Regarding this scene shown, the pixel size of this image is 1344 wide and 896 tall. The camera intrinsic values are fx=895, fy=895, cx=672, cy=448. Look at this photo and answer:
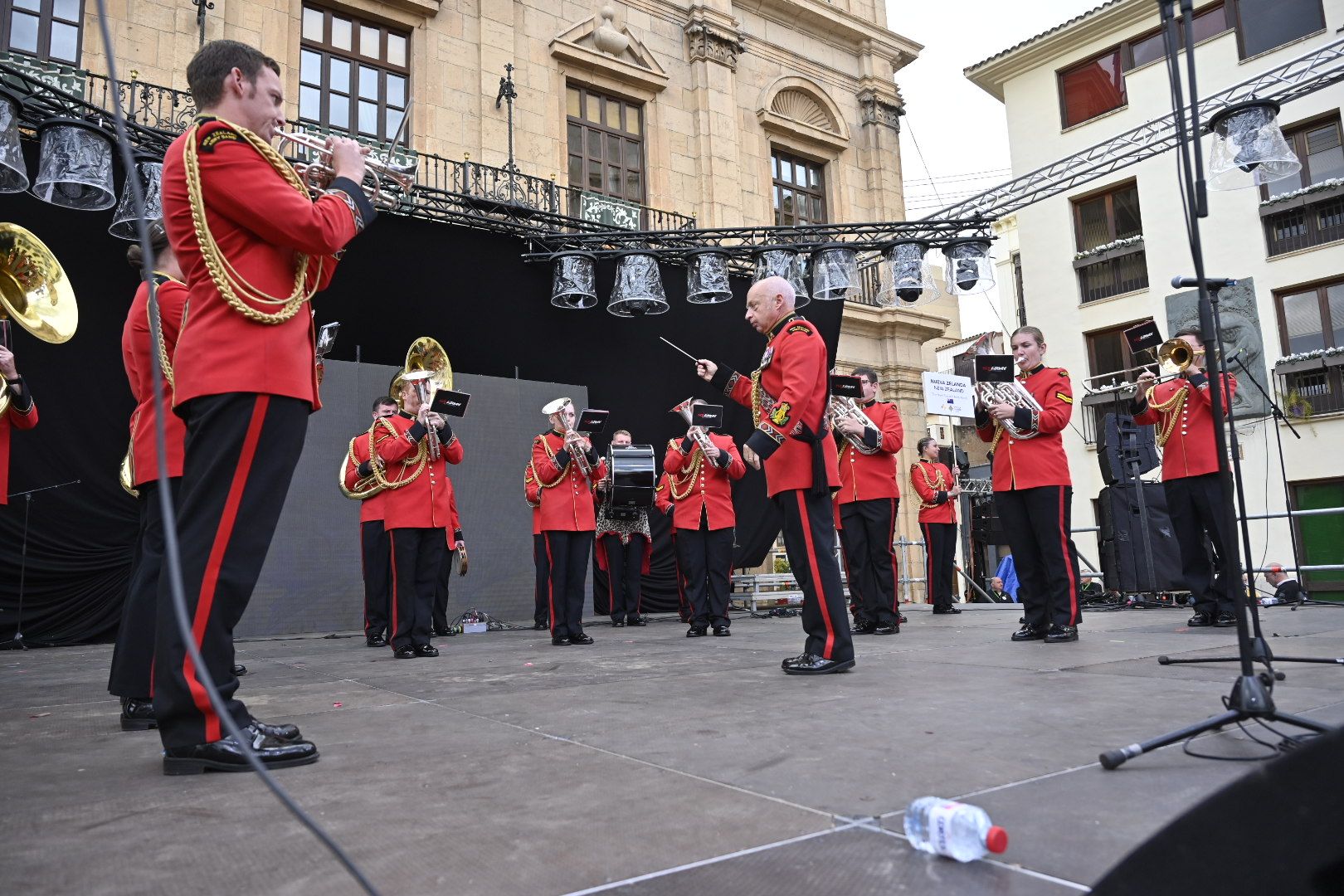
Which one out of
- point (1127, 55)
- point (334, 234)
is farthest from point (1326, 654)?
point (1127, 55)

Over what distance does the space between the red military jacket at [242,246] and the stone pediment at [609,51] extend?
12.4m

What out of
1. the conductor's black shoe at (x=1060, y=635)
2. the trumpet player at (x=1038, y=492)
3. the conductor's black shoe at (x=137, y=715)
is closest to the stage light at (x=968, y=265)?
the trumpet player at (x=1038, y=492)

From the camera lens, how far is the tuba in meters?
5.34

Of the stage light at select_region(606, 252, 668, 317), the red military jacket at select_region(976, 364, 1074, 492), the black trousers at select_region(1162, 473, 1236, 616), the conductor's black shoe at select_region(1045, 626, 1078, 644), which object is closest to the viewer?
the conductor's black shoe at select_region(1045, 626, 1078, 644)

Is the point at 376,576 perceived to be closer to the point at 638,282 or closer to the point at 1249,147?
the point at 638,282

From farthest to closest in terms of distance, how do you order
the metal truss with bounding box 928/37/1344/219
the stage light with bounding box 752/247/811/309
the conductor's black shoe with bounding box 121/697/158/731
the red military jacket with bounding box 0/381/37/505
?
1. the stage light with bounding box 752/247/811/309
2. the metal truss with bounding box 928/37/1344/219
3. the red military jacket with bounding box 0/381/37/505
4. the conductor's black shoe with bounding box 121/697/158/731

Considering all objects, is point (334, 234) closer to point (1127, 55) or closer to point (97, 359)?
point (97, 359)

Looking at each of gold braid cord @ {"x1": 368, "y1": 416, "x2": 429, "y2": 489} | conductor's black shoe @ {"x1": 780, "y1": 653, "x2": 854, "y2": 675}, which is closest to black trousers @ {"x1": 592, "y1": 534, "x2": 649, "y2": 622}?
gold braid cord @ {"x1": 368, "y1": 416, "x2": 429, "y2": 489}

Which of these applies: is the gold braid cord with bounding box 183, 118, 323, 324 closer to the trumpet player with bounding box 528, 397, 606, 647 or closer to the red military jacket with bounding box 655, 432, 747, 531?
the trumpet player with bounding box 528, 397, 606, 647

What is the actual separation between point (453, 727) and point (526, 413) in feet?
27.7

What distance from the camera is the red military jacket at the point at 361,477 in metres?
6.60

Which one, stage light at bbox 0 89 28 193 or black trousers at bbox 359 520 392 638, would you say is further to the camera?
black trousers at bbox 359 520 392 638

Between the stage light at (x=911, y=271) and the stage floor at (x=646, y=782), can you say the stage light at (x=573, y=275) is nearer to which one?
the stage light at (x=911, y=271)

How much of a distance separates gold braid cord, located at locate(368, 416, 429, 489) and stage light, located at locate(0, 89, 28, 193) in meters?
3.11
